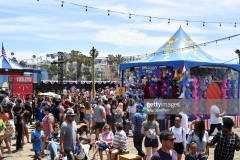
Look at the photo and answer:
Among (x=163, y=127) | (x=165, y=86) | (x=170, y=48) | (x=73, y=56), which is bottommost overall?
(x=163, y=127)

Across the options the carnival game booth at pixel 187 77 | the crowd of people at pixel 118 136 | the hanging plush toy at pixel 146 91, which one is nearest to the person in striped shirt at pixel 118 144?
the crowd of people at pixel 118 136

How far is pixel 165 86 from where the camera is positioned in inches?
630

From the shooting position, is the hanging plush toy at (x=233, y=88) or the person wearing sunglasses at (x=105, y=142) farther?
the hanging plush toy at (x=233, y=88)

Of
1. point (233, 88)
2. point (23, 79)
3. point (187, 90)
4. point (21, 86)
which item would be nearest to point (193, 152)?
point (187, 90)

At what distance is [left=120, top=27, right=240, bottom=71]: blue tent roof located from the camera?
14.8 meters

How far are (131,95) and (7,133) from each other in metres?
9.34

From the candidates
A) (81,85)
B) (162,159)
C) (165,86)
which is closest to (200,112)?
(165,86)

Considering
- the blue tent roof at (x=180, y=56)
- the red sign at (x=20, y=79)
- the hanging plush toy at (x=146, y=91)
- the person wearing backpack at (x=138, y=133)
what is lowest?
the person wearing backpack at (x=138, y=133)

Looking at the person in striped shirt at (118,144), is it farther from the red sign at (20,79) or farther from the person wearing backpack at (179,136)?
the red sign at (20,79)

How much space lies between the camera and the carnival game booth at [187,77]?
1495cm

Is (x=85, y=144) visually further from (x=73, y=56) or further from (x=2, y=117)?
(x=73, y=56)

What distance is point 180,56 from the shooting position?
15312 mm

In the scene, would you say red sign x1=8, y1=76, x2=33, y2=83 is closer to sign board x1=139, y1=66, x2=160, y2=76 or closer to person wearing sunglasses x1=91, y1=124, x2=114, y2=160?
sign board x1=139, y1=66, x2=160, y2=76

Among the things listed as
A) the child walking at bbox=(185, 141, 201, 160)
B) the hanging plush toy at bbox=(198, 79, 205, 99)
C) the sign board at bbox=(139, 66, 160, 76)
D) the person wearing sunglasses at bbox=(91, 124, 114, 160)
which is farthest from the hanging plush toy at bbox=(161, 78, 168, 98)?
the child walking at bbox=(185, 141, 201, 160)
